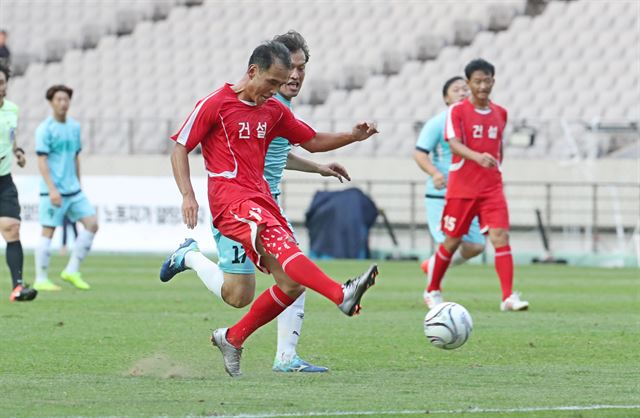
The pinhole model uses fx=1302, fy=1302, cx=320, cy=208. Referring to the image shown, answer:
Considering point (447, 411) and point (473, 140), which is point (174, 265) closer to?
point (447, 411)

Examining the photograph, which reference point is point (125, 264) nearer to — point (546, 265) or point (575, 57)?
point (546, 265)

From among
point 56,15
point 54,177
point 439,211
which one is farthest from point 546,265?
point 56,15

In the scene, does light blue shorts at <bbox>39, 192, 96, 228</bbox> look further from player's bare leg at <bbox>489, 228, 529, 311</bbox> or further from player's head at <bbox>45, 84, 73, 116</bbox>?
player's bare leg at <bbox>489, 228, 529, 311</bbox>

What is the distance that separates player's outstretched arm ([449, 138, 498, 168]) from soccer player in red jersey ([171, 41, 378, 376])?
392cm

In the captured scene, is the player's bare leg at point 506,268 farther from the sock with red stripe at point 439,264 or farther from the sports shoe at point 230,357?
the sports shoe at point 230,357

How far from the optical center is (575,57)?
2584 centimetres

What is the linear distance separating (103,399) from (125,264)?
14927 millimetres

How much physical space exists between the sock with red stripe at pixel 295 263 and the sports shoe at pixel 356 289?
0.42 feet

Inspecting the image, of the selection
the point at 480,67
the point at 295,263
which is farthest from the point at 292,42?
the point at 480,67

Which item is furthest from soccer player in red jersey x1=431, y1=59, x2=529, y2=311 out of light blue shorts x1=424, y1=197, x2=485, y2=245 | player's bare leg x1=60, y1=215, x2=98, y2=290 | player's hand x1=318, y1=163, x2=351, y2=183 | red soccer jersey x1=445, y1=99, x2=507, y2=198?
player's bare leg x1=60, y1=215, x2=98, y2=290

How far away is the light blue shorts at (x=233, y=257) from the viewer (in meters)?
7.38

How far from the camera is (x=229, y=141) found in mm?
7070

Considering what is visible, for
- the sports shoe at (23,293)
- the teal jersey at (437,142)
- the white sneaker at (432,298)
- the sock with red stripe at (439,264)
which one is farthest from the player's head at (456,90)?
the sports shoe at (23,293)

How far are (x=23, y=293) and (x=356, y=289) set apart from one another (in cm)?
698
